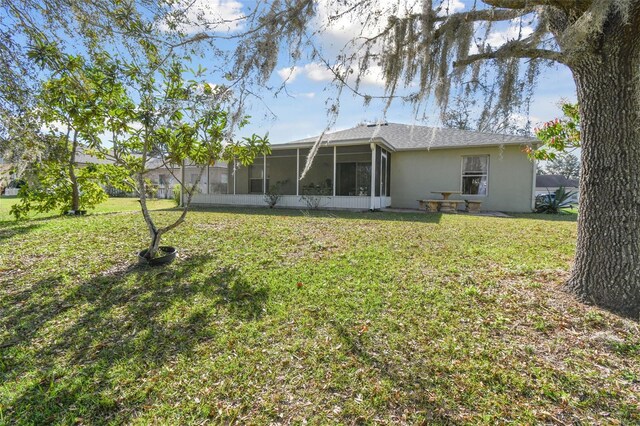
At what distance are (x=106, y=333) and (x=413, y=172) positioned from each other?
1250cm

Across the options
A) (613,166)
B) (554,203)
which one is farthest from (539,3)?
(554,203)

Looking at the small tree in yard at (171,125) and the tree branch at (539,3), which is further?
the small tree in yard at (171,125)

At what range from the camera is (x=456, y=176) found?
1284 centimetres

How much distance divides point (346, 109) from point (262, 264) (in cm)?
238

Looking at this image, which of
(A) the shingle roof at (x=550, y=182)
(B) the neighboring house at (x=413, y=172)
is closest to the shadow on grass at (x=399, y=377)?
(B) the neighboring house at (x=413, y=172)

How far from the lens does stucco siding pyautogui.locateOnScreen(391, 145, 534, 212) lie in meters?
12.0

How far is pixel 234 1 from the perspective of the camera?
3.43 m

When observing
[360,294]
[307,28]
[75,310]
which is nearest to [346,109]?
[307,28]

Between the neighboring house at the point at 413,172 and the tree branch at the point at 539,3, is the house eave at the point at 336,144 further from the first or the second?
the tree branch at the point at 539,3

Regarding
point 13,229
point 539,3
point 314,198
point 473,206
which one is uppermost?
point 539,3

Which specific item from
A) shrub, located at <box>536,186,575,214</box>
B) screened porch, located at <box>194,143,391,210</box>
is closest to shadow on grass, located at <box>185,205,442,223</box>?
screened porch, located at <box>194,143,391,210</box>

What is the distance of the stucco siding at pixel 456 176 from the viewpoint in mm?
12047

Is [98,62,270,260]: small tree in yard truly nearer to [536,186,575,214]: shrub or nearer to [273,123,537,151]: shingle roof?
[273,123,537,151]: shingle roof

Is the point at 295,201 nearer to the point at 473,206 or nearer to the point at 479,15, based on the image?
the point at 473,206
